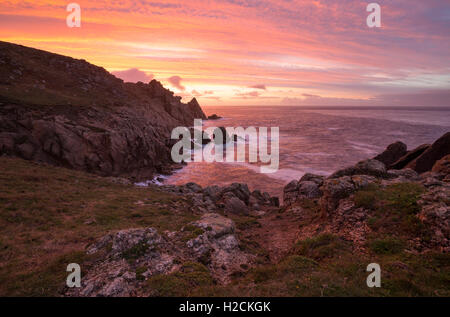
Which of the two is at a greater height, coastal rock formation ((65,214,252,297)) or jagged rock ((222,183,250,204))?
coastal rock formation ((65,214,252,297))

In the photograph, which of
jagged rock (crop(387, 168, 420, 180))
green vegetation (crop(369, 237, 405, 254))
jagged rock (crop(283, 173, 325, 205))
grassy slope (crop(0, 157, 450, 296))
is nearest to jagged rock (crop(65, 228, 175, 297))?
grassy slope (crop(0, 157, 450, 296))

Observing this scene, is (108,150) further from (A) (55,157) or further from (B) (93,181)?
(B) (93,181)

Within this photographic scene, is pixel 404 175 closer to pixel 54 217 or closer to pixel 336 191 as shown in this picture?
pixel 336 191

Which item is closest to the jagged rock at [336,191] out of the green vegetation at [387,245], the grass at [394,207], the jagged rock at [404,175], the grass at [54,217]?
the grass at [394,207]

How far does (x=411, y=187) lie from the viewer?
1655 cm

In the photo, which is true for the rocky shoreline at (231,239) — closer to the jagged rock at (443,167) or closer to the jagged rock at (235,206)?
the jagged rock at (443,167)

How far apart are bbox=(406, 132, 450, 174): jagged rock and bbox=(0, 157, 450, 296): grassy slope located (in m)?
21.7

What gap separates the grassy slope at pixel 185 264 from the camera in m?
9.77

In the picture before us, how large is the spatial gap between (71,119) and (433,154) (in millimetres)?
55843

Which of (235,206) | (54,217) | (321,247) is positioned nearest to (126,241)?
(54,217)

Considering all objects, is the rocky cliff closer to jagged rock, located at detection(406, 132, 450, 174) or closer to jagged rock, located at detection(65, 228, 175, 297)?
jagged rock, located at detection(65, 228, 175, 297)

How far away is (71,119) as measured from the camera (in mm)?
39219

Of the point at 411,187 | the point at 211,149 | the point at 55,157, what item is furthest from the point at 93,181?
the point at 211,149

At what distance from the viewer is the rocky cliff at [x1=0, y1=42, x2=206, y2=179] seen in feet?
108
